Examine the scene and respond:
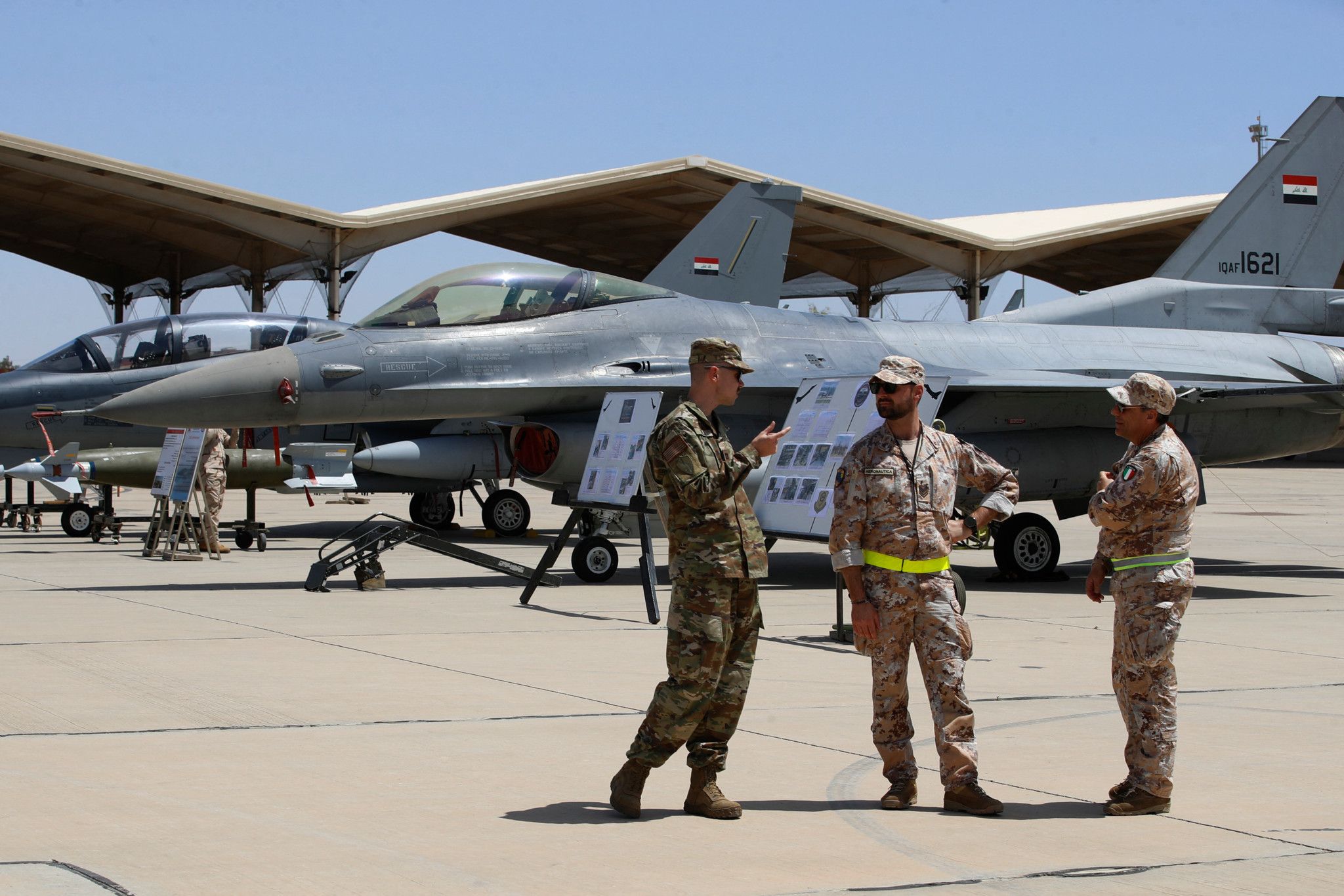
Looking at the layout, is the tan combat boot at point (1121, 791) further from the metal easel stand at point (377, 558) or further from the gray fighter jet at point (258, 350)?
the gray fighter jet at point (258, 350)

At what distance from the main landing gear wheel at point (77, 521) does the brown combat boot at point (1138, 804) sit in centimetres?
1778

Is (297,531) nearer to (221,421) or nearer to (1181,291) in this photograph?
(221,421)

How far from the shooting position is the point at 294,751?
6242mm

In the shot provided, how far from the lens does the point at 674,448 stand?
5.43m

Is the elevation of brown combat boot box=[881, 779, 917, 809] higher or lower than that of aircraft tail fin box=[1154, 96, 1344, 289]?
lower

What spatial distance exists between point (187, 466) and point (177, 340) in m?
2.75

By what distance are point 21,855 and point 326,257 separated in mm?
31621

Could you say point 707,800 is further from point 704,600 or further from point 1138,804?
point 1138,804

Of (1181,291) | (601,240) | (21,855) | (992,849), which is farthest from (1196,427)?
(601,240)

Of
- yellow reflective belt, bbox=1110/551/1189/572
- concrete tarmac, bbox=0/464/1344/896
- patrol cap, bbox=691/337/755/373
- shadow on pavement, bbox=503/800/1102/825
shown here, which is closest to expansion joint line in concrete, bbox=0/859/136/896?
concrete tarmac, bbox=0/464/1344/896

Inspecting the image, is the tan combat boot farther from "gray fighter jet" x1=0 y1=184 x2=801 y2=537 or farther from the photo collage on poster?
"gray fighter jet" x1=0 y1=184 x2=801 y2=537

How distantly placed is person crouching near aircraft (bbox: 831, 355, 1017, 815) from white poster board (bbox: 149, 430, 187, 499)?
12545 millimetres

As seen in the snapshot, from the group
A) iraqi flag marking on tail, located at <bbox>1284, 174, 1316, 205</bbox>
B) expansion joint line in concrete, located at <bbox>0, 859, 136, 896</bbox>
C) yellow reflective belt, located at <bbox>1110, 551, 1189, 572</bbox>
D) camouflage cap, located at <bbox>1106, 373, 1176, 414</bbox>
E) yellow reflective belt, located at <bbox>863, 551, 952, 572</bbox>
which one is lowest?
expansion joint line in concrete, located at <bbox>0, 859, 136, 896</bbox>

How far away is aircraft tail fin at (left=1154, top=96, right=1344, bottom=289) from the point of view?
18.9 metres
